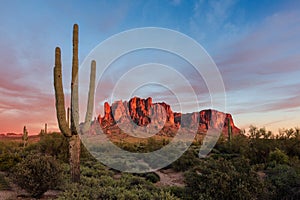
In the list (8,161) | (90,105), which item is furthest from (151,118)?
(90,105)

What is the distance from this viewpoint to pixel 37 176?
8.27 metres

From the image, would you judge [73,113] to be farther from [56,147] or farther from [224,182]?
[56,147]

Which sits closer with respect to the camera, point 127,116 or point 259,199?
point 259,199

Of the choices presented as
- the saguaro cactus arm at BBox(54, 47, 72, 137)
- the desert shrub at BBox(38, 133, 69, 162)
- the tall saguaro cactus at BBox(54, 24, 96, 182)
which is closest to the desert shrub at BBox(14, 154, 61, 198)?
the tall saguaro cactus at BBox(54, 24, 96, 182)

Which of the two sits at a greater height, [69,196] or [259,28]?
[259,28]

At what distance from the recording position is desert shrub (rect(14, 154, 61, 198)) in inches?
323

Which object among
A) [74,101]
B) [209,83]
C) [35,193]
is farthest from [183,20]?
[35,193]

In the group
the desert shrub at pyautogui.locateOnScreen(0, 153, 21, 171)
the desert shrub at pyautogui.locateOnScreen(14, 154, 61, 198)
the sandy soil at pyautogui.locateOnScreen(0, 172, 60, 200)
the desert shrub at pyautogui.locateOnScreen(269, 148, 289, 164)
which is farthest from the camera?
the desert shrub at pyautogui.locateOnScreen(269, 148, 289, 164)

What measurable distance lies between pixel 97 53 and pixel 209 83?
235 inches

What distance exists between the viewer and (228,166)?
759cm

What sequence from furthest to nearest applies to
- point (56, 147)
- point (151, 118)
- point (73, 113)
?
1. point (151, 118)
2. point (56, 147)
3. point (73, 113)

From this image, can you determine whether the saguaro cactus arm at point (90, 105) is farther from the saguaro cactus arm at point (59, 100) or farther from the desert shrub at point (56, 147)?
the desert shrub at point (56, 147)

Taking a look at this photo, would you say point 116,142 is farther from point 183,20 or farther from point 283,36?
point 283,36

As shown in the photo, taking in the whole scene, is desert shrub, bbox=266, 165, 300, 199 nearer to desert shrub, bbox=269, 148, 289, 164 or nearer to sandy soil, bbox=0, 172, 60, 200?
sandy soil, bbox=0, 172, 60, 200
